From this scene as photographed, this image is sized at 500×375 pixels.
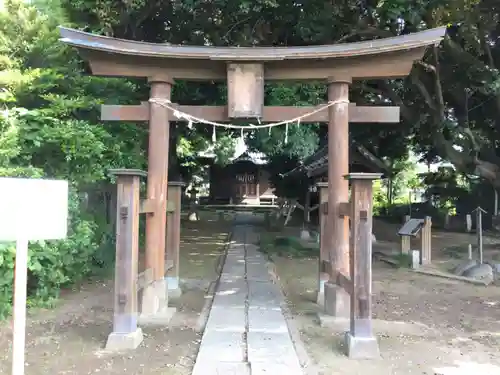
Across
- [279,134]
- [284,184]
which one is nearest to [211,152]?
[284,184]

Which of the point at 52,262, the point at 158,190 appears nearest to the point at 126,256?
the point at 158,190

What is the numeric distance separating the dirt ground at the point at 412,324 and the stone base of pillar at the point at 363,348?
0.29ft

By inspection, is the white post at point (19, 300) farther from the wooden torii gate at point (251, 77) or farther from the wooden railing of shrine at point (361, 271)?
the wooden torii gate at point (251, 77)

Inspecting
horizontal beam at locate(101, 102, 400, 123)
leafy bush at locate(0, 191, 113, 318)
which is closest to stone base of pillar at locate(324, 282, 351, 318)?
horizontal beam at locate(101, 102, 400, 123)

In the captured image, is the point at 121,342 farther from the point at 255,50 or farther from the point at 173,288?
the point at 255,50

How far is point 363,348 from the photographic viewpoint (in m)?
5.05

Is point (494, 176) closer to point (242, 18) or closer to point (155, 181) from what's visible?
point (242, 18)

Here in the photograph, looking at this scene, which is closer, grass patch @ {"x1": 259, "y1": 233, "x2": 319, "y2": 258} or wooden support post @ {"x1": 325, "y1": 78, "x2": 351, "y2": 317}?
wooden support post @ {"x1": 325, "y1": 78, "x2": 351, "y2": 317}

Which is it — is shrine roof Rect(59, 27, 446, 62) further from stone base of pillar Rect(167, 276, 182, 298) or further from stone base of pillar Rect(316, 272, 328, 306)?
stone base of pillar Rect(167, 276, 182, 298)

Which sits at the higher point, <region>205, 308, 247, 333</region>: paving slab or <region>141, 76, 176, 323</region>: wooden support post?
<region>141, 76, 176, 323</region>: wooden support post

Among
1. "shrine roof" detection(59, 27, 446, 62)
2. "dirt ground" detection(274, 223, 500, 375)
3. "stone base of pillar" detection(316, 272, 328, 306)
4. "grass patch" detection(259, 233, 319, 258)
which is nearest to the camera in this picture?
"dirt ground" detection(274, 223, 500, 375)

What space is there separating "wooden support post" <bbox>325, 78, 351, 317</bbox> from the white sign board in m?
4.33

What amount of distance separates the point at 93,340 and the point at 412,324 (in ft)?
13.6

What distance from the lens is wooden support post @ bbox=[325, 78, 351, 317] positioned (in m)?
6.72
